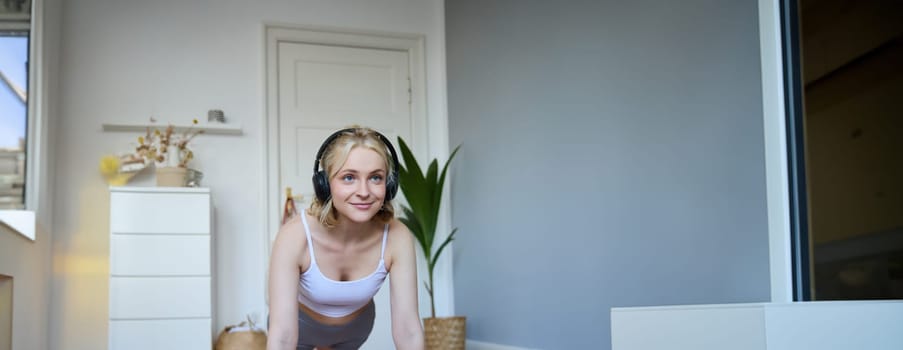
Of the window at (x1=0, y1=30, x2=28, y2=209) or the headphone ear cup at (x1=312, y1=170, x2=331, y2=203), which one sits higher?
the window at (x1=0, y1=30, x2=28, y2=209)

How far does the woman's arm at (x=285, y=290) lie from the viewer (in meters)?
2.03

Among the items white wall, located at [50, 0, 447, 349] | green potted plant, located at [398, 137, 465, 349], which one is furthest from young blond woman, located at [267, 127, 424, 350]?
white wall, located at [50, 0, 447, 349]

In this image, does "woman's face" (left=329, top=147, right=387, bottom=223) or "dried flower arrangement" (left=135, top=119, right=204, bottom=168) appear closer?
"woman's face" (left=329, top=147, right=387, bottom=223)

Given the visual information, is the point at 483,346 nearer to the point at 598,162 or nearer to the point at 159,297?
the point at 598,162

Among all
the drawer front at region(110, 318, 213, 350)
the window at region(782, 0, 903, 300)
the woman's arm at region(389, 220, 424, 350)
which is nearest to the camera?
the woman's arm at region(389, 220, 424, 350)

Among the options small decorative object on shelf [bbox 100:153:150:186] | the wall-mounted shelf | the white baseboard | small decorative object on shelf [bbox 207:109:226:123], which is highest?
small decorative object on shelf [bbox 207:109:226:123]

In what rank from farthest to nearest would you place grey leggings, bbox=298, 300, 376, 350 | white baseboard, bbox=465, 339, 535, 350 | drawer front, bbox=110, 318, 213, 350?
white baseboard, bbox=465, 339, 535, 350, drawer front, bbox=110, 318, 213, 350, grey leggings, bbox=298, 300, 376, 350

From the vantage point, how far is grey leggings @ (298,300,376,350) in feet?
8.18

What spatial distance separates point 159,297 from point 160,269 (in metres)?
0.14

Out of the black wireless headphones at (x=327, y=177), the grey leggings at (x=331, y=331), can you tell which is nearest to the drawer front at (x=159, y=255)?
the grey leggings at (x=331, y=331)

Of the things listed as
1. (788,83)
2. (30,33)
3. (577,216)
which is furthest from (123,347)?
(788,83)

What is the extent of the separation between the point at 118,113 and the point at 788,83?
148 inches

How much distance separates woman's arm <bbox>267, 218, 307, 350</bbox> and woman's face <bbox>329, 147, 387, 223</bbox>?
203 millimetres

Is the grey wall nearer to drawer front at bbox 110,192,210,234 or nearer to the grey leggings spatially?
the grey leggings
